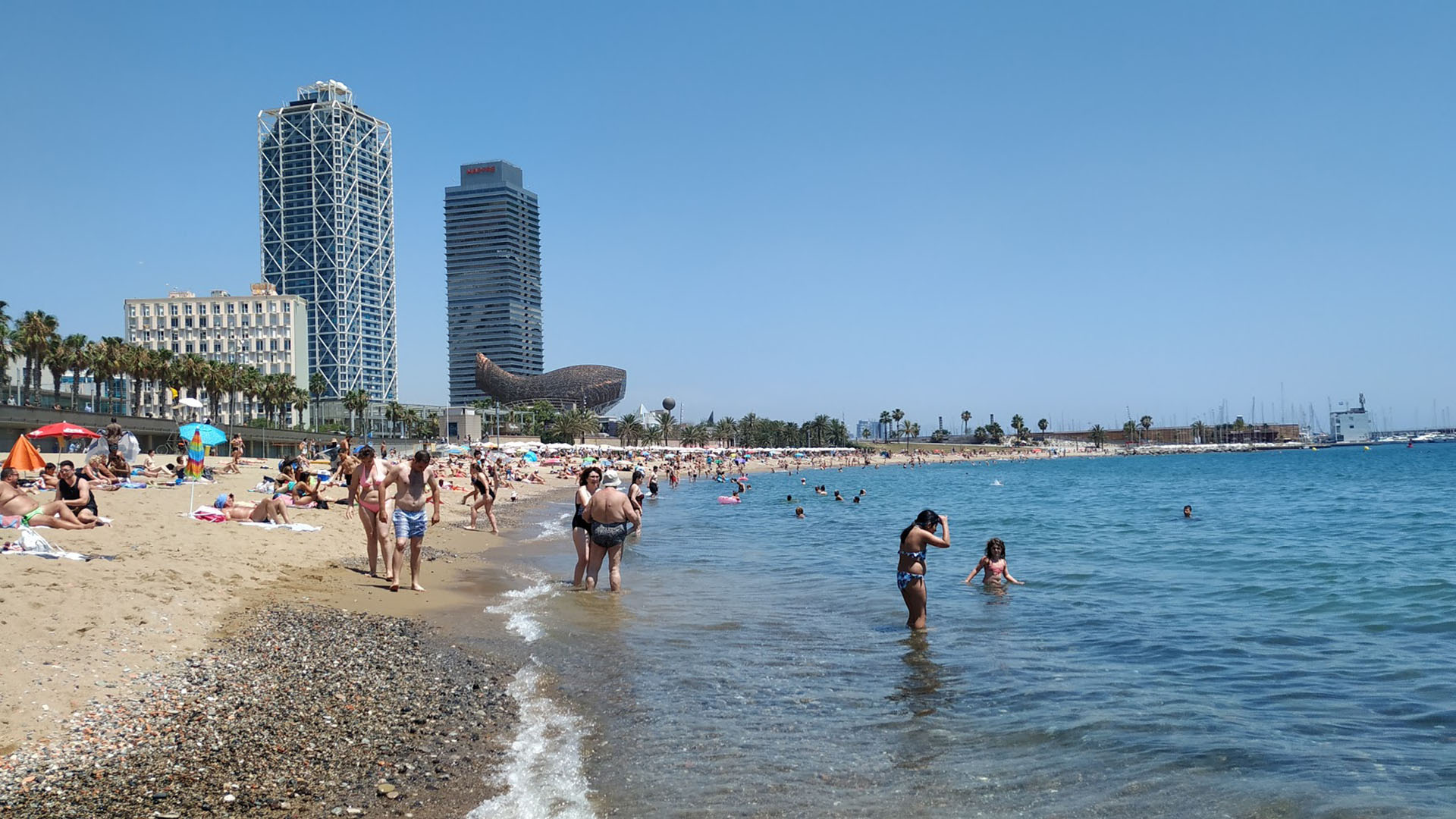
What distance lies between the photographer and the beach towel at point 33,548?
349 inches

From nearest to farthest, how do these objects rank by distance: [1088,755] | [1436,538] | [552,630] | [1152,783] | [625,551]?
[1152,783] < [1088,755] < [552,630] < [625,551] < [1436,538]

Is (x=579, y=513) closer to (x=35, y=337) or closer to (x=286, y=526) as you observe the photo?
(x=286, y=526)

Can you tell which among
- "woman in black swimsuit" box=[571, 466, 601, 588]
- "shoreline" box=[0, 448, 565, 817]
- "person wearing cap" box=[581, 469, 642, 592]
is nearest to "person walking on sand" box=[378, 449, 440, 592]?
"shoreline" box=[0, 448, 565, 817]

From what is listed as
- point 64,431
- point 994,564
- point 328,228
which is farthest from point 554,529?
point 328,228

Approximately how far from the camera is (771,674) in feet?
25.4

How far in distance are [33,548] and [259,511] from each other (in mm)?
6570

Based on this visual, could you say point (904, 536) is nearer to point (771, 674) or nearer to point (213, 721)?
point (771, 674)

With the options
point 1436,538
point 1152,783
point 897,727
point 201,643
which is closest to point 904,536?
point 897,727

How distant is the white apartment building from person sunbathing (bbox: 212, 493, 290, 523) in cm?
Answer: 11935

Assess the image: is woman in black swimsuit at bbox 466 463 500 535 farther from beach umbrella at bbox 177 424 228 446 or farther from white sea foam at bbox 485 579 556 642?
white sea foam at bbox 485 579 556 642

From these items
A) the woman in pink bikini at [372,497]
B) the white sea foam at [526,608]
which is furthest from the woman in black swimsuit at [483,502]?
the woman in pink bikini at [372,497]

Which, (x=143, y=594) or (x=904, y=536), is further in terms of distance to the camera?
(x=904, y=536)

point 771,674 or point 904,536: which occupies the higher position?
point 904,536

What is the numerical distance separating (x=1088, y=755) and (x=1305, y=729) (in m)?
1.84
